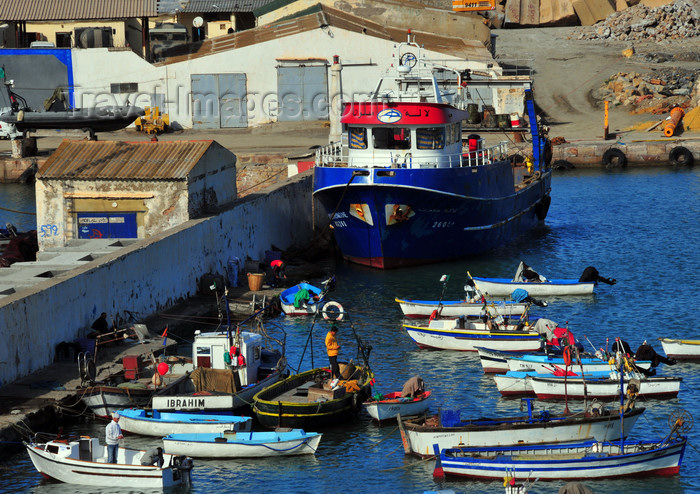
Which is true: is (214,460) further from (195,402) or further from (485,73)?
(485,73)

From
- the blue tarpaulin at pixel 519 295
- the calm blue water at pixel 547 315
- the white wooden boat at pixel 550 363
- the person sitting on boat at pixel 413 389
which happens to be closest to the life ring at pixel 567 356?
the white wooden boat at pixel 550 363

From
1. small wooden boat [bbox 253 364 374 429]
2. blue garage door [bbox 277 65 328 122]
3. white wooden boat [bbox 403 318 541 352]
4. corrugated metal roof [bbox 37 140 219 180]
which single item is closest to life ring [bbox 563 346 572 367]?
white wooden boat [bbox 403 318 541 352]

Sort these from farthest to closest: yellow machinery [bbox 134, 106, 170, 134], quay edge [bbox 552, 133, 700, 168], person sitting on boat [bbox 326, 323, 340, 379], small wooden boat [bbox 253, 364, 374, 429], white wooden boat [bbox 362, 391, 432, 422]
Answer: yellow machinery [bbox 134, 106, 170, 134]
quay edge [bbox 552, 133, 700, 168]
person sitting on boat [bbox 326, 323, 340, 379]
white wooden boat [bbox 362, 391, 432, 422]
small wooden boat [bbox 253, 364, 374, 429]

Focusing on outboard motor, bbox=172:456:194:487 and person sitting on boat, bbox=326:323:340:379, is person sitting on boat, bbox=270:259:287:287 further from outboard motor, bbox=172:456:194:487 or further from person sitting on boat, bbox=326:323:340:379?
outboard motor, bbox=172:456:194:487

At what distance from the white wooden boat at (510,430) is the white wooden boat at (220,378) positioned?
3.74 metres

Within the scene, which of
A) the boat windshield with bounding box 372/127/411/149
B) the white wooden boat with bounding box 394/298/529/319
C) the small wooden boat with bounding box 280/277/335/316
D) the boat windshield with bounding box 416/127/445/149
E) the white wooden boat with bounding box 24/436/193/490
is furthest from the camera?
the boat windshield with bounding box 372/127/411/149

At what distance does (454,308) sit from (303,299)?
4587 mm

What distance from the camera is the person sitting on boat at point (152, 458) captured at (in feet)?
65.3

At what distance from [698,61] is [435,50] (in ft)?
78.2

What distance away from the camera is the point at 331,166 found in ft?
132

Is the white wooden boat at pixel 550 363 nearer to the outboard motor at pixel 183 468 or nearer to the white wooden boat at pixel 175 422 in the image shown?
the white wooden boat at pixel 175 422

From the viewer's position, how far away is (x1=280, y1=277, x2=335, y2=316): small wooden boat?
108 feet

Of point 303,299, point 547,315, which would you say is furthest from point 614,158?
point 303,299

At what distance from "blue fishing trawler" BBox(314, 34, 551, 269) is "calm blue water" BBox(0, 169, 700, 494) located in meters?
0.94
